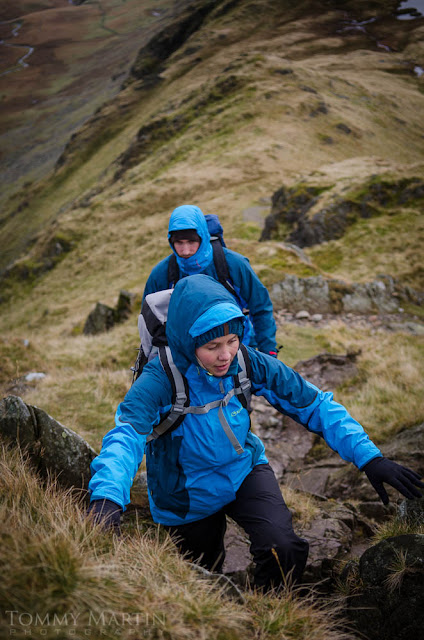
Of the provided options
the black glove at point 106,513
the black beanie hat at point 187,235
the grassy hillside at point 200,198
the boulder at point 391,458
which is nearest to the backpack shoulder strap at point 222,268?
the black beanie hat at point 187,235

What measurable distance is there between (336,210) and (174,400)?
22.1 metres

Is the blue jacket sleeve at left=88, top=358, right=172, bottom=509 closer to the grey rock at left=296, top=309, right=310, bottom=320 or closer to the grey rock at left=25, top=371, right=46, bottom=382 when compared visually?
the grey rock at left=25, top=371, right=46, bottom=382

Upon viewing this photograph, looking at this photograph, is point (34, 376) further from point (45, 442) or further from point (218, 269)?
point (45, 442)

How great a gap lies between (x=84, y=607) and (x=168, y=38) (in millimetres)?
125516

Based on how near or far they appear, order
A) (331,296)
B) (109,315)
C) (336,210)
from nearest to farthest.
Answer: (331,296) → (109,315) → (336,210)

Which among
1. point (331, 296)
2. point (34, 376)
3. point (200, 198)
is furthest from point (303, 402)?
point (200, 198)

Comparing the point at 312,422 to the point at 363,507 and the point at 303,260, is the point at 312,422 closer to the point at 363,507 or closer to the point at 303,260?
the point at 363,507

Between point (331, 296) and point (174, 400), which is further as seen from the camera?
point (331, 296)

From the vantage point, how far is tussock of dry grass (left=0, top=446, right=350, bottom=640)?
Answer: 59.4 inches

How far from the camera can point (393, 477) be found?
2.68m

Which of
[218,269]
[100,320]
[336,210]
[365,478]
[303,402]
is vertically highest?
[218,269]

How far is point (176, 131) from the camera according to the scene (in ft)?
178

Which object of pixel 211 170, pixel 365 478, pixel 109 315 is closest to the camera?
pixel 365 478

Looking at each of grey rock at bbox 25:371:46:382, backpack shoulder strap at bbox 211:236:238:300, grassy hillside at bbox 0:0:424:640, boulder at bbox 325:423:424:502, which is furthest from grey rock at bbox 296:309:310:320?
grey rock at bbox 25:371:46:382
